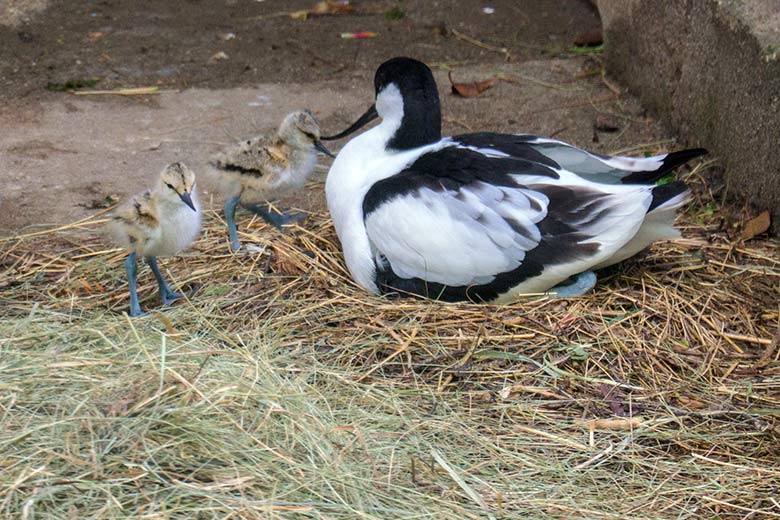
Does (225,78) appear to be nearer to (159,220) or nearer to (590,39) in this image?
(590,39)

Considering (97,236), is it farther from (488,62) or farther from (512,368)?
(488,62)

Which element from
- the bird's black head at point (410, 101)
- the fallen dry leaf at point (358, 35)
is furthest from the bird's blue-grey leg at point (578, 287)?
the fallen dry leaf at point (358, 35)

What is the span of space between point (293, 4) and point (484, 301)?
4313 millimetres

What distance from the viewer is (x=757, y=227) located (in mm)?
4945

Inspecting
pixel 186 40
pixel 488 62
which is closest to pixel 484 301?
pixel 488 62

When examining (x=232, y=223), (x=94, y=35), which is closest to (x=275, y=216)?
(x=232, y=223)

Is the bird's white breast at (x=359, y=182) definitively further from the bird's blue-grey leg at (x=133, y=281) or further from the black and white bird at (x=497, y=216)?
the bird's blue-grey leg at (x=133, y=281)

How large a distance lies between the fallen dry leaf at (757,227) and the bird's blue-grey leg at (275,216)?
2.03m

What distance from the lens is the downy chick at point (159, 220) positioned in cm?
418

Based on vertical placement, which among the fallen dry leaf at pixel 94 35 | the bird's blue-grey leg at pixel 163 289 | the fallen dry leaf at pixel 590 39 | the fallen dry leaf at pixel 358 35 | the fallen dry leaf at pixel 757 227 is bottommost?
the bird's blue-grey leg at pixel 163 289

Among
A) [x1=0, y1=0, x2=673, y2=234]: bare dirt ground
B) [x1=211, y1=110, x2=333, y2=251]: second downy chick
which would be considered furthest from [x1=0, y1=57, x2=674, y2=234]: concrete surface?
[x1=211, y1=110, x2=333, y2=251]: second downy chick

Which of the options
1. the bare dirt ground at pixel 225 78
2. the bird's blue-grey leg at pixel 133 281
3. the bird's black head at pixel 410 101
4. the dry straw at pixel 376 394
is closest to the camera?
the dry straw at pixel 376 394

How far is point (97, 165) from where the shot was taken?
5.77m

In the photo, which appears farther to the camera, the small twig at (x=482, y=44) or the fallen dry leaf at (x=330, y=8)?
the fallen dry leaf at (x=330, y=8)
